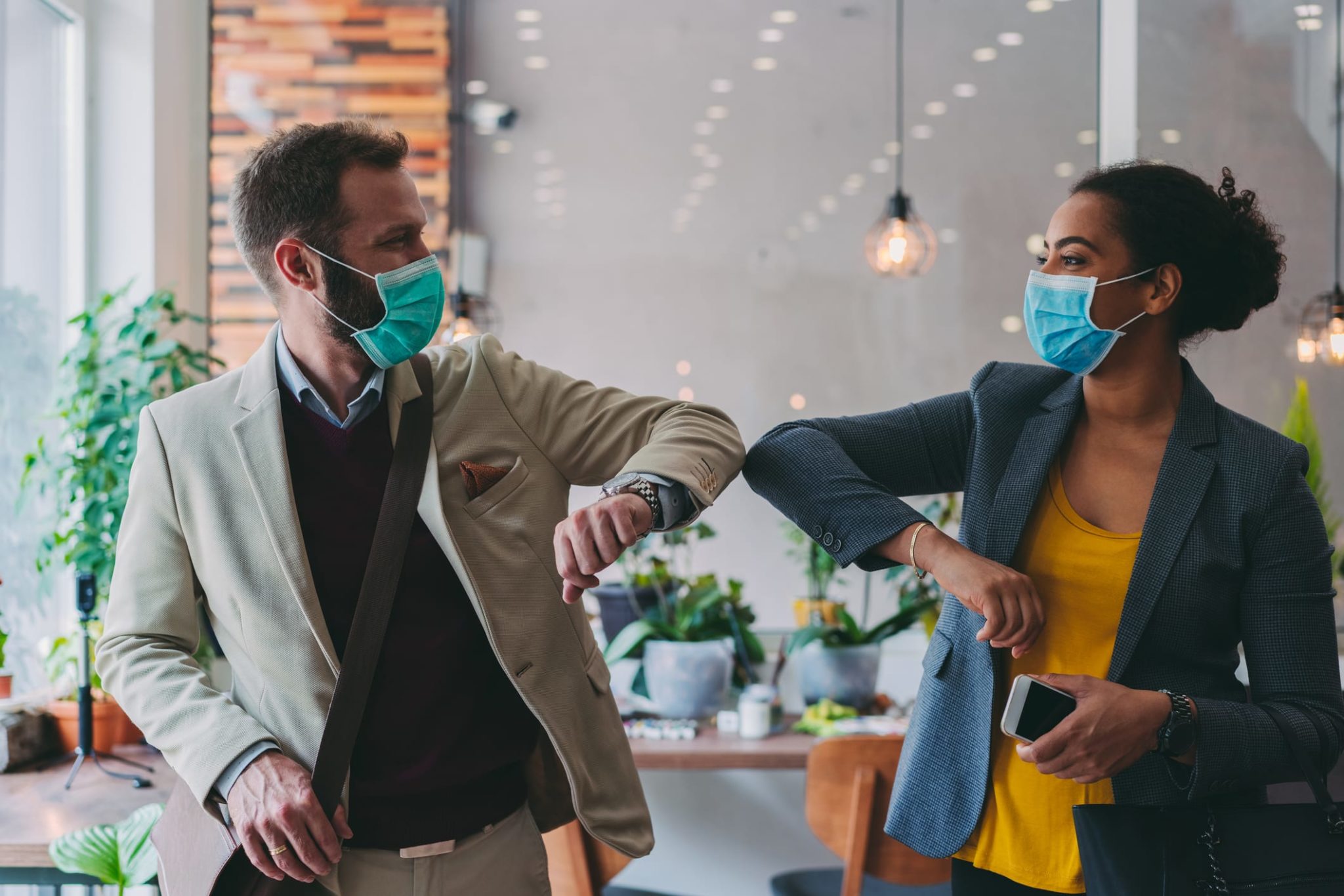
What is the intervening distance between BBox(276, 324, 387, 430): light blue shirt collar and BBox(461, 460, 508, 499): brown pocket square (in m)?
0.15

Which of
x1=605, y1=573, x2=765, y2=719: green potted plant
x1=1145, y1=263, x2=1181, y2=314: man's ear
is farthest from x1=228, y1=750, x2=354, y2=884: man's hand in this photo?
x1=605, y1=573, x2=765, y2=719: green potted plant

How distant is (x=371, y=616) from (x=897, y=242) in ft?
8.23

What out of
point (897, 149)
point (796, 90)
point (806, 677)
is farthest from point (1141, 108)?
point (806, 677)

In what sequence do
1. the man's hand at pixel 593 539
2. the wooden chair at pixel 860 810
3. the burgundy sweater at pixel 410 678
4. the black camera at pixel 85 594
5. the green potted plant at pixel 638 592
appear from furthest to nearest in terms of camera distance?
the green potted plant at pixel 638 592, the black camera at pixel 85 594, the wooden chair at pixel 860 810, the burgundy sweater at pixel 410 678, the man's hand at pixel 593 539

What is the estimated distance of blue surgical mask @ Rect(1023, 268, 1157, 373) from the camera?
1.29m

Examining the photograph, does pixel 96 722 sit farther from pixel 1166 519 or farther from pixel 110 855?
pixel 1166 519

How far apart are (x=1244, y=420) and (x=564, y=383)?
85cm

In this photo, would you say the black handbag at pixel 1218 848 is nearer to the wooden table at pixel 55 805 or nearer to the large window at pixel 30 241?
the wooden table at pixel 55 805

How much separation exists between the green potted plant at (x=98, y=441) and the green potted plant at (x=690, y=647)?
1223mm

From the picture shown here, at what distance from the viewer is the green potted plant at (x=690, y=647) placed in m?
2.85

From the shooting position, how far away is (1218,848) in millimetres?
1095

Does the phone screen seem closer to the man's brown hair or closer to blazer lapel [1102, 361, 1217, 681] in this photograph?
blazer lapel [1102, 361, 1217, 681]

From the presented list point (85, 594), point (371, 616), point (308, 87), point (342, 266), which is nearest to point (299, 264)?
point (342, 266)

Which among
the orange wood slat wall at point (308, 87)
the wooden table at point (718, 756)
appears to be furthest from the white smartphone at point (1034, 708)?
the orange wood slat wall at point (308, 87)
